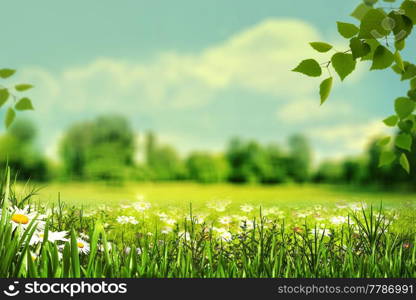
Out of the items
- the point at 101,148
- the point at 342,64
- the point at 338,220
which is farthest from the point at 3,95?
the point at 101,148

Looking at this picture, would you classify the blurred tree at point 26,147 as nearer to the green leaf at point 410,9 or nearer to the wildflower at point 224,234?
the wildflower at point 224,234

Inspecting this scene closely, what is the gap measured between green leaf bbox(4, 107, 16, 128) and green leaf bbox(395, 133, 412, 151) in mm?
2085

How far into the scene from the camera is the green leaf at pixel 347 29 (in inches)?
74.1

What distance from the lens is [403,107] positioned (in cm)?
254

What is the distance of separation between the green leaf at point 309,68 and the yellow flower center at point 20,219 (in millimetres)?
1917

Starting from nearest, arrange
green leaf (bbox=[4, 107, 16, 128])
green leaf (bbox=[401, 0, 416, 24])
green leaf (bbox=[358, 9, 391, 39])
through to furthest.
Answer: green leaf (bbox=[358, 9, 391, 39]) → green leaf (bbox=[401, 0, 416, 24]) → green leaf (bbox=[4, 107, 16, 128])

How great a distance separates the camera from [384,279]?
2670 millimetres

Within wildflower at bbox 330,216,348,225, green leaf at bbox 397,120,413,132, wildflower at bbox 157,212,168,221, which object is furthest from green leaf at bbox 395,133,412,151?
wildflower at bbox 157,212,168,221

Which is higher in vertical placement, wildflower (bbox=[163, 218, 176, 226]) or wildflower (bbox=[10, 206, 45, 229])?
wildflower (bbox=[10, 206, 45, 229])

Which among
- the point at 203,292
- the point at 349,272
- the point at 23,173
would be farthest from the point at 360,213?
the point at 23,173

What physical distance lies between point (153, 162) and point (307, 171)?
8.64 ft

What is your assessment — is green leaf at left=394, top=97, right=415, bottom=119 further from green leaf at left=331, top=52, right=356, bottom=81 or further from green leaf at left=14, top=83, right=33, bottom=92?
green leaf at left=14, top=83, right=33, bottom=92

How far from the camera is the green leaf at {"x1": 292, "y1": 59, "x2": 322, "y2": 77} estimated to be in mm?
1834

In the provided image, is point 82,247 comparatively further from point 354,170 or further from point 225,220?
point 354,170
